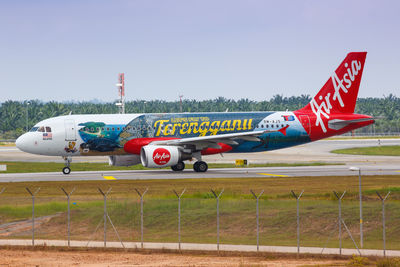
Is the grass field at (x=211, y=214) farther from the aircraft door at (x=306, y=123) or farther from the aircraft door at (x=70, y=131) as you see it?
the aircraft door at (x=306, y=123)

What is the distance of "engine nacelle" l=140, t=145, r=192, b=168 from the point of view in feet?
164

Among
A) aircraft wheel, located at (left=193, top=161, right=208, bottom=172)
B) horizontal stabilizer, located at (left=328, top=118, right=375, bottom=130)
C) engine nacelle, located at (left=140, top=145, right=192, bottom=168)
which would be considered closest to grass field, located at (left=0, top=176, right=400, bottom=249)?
engine nacelle, located at (left=140, top=145, right=192, bottom=168)

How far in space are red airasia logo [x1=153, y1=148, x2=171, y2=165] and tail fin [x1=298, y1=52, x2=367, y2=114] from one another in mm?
13098

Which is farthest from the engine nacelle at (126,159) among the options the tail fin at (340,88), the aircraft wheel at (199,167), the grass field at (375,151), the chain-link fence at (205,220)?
the grass field at (375,151)

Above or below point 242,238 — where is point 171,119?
above

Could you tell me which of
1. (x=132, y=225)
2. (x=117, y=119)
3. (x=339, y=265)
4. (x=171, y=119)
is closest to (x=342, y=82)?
(x=171, y=119)

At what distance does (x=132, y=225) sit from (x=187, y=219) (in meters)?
2.84

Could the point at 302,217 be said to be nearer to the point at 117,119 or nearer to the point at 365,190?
the point at 365,190

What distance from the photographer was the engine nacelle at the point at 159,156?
5009cm

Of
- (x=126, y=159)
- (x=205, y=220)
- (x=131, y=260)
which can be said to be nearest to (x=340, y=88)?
(x=126, y=159)

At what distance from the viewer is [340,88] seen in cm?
5653

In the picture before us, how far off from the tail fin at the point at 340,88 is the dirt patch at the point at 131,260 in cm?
3153

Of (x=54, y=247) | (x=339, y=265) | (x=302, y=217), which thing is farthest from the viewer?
(x=302, y=217)

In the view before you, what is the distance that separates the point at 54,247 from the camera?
29125 millimetres
